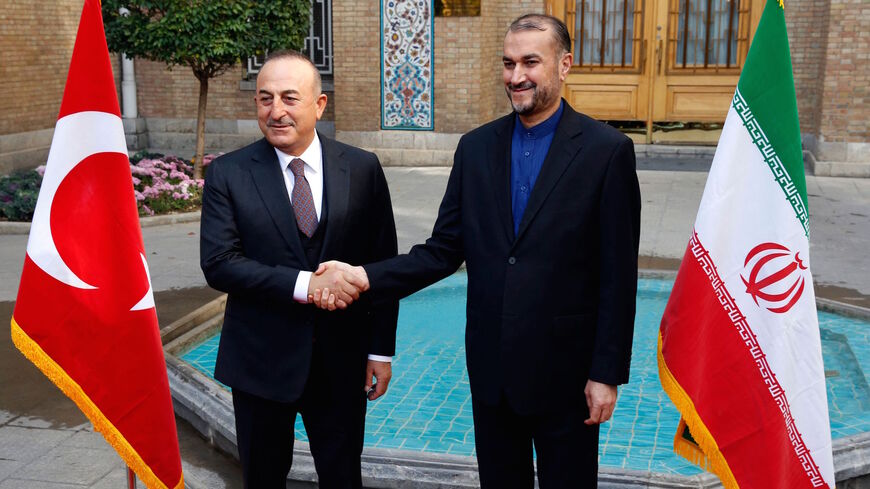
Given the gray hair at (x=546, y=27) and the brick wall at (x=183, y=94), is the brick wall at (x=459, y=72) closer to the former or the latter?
the brick wall at (x=183, y=94)

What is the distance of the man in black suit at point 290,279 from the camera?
3.39m

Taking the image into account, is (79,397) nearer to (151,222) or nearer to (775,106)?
(775,106)

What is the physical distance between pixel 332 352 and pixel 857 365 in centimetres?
474

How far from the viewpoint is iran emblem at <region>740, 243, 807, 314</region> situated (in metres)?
3.36

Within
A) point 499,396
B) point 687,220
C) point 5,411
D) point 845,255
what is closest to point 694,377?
point 499,396

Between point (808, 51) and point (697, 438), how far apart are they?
1295 centimetres

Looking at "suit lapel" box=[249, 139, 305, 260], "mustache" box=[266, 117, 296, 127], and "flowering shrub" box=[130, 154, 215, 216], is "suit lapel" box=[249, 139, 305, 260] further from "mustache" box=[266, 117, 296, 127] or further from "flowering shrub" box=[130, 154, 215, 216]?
"flowering shrub" box=[130, 154, 215, 216]

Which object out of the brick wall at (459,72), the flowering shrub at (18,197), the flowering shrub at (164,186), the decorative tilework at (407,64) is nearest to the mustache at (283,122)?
the flowering shrub at (164,186)

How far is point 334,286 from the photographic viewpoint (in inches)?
131

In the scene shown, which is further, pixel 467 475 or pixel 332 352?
pixel 467 475

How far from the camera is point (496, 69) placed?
16266mm

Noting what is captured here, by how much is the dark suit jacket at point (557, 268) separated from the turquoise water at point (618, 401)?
2.06 m

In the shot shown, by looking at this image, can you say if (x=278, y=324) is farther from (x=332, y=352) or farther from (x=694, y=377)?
(x=694, y=377)

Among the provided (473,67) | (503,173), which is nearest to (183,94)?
(473,67)
